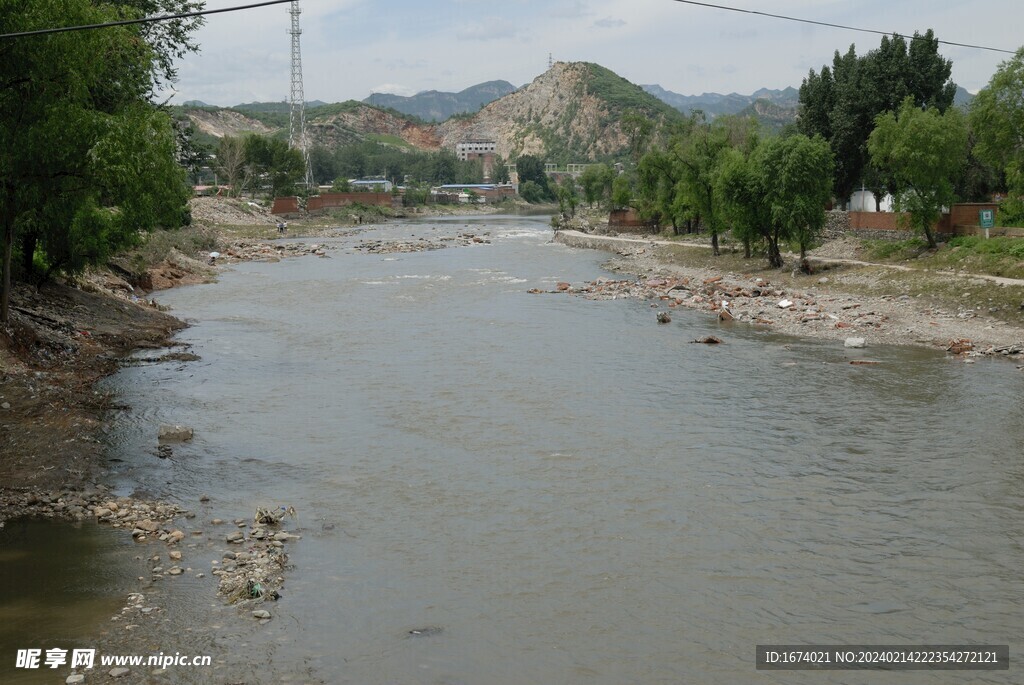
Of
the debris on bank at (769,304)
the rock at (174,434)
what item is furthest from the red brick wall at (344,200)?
the rock at (174,434)

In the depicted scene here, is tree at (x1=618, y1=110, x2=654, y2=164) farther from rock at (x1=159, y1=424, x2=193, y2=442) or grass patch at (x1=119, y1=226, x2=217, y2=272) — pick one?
rock at (x1=159, y1=424, x2=193, y2=442)

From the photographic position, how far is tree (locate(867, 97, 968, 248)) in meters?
41.2

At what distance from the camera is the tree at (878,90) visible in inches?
2084

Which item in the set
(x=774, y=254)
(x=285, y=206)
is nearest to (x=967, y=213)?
(x=774, y=254)

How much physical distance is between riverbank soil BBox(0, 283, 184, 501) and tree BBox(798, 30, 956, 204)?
1507 inches

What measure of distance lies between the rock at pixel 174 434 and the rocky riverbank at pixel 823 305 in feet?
73.0

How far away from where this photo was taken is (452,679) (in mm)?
10531

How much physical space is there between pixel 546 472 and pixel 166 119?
36.8 ft

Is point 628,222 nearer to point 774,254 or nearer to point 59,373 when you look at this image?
point 774,254

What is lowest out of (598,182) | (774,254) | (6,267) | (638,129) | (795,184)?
(774,254)

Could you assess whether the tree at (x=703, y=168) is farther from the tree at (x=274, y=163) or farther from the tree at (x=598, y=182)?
the tree at (x=274, y=163)

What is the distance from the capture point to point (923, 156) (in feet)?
135

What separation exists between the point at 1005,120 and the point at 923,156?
402cm

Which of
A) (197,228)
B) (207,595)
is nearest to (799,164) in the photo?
(207,595)
